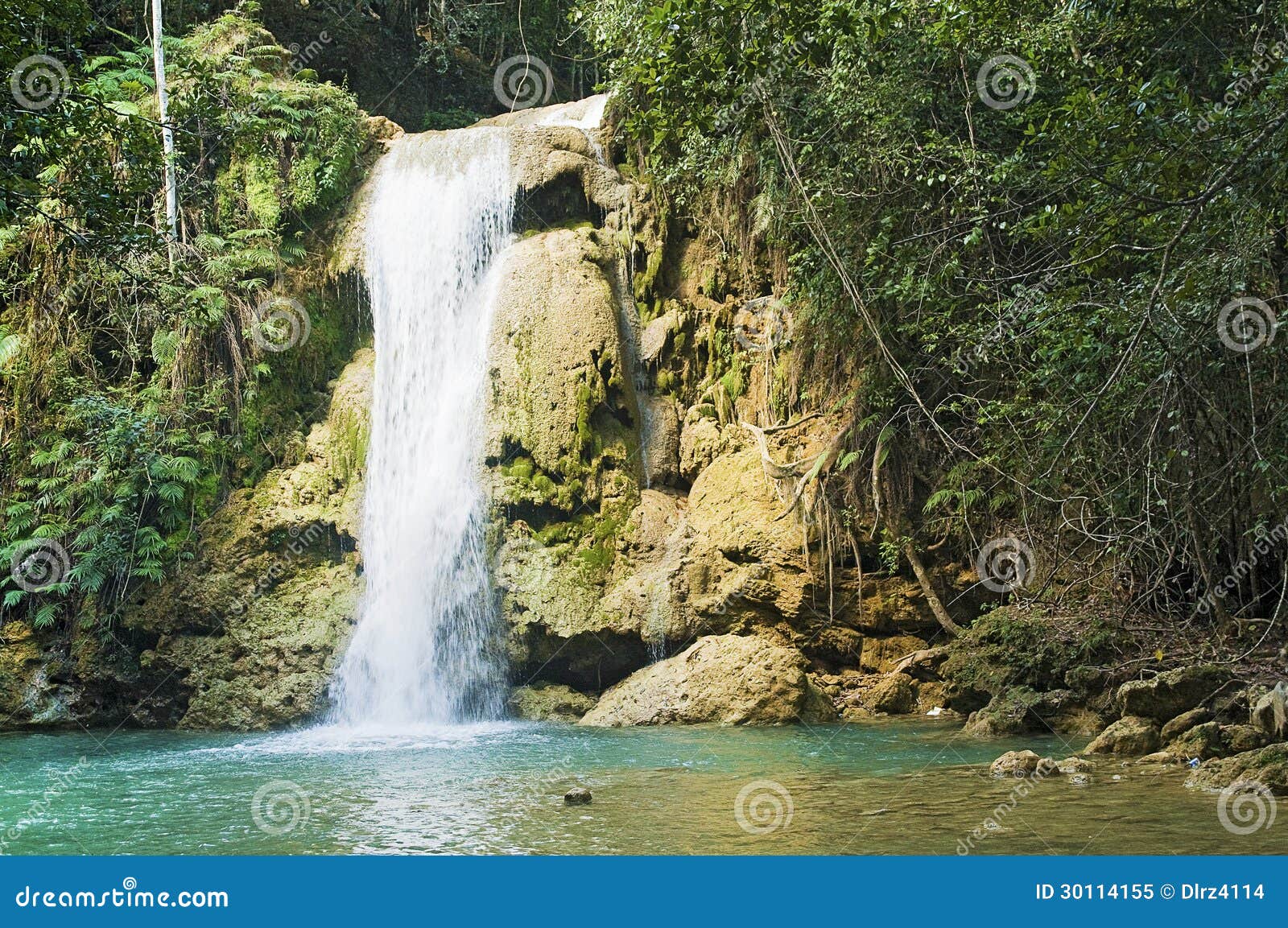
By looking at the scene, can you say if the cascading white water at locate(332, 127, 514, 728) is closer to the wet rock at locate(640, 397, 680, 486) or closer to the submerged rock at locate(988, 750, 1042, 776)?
the wet rock at locate(640, 397, 680, 486)

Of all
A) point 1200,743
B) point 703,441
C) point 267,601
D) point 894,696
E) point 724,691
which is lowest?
point 894,696

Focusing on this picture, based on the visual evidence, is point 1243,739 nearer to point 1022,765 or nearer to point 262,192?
point 1022,765

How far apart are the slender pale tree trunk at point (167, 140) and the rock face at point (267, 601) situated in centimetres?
349

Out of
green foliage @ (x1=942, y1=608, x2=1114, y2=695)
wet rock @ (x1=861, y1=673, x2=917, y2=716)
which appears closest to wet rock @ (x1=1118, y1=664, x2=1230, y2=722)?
green foliage @ (x1=942, y1=608, x2=1114, y2=695)

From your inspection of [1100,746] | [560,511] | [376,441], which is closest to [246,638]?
[376,441]

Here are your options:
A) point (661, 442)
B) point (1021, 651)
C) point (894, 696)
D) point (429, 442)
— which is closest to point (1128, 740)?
point (1021, 651)

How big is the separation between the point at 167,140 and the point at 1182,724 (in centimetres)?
1498

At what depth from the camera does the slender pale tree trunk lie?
15094mm

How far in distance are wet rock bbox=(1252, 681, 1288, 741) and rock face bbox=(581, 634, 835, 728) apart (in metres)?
4.29

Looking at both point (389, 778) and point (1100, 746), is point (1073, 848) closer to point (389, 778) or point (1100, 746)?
point (1100, 746)

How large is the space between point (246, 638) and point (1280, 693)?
10.6m

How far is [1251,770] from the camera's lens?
7.08 meters

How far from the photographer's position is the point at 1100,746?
28.8 ft

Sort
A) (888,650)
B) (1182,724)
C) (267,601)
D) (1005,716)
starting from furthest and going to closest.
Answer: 1. (267,601)
2. (888,650)
3. (1005,716)
4. (1182,724)
